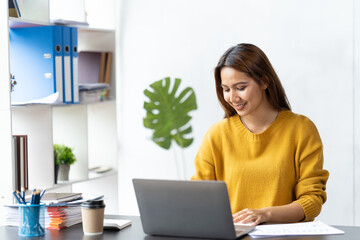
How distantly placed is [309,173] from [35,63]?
1.64 meters

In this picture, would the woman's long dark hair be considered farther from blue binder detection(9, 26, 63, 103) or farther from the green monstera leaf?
the green monstera leaf

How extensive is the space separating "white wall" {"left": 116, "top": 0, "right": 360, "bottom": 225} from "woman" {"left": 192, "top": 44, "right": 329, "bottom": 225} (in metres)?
1.30

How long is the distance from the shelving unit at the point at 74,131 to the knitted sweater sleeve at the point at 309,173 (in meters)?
1.38

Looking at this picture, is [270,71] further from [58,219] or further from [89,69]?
[89,69]

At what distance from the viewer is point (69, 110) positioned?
3.51m

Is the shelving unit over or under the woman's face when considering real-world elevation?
under

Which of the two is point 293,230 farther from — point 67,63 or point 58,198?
point 67,63

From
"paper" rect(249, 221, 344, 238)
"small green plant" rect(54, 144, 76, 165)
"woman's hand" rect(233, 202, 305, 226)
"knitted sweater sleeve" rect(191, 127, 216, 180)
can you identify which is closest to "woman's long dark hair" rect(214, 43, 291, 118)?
"knitted sweater sleeve" rect(191, 127, 216, 180)

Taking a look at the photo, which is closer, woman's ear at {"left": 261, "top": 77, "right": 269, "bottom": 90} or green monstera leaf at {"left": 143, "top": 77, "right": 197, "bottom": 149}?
woman's ear at {"left": 261, "top": 77, "right": 269, "bottom": 90}

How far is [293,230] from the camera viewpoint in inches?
72.3

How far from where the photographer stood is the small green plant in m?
3.29

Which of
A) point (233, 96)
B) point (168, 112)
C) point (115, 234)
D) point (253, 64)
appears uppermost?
point (253, 64)

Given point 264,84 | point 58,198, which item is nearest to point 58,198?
point 58,198

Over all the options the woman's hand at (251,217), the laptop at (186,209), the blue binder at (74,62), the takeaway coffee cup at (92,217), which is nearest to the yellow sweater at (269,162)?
the woman's hand at (251,217)
